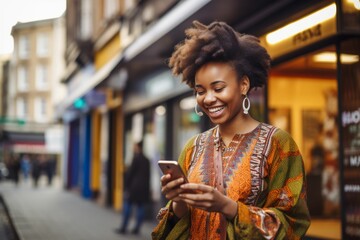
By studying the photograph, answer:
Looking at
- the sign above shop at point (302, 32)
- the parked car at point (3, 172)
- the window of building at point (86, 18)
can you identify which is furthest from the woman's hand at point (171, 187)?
the parked car at point (3, 172)

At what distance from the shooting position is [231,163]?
A: 2525 mm

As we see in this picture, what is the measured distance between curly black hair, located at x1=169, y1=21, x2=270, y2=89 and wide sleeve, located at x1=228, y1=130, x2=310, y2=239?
1.02 feet

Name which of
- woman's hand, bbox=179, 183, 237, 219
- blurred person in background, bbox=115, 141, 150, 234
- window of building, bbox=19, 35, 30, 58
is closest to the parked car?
window of building, bbox=19, 35, 30, 58

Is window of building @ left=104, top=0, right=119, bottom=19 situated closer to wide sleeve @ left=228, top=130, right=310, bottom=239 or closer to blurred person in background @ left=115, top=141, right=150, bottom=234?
blurred person in background @ left=115, top=141, right=150, bottom=234

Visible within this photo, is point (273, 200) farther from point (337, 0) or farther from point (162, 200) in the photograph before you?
point (162, 200)

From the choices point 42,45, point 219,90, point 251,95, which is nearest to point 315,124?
point 251,95

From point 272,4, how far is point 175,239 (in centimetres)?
567

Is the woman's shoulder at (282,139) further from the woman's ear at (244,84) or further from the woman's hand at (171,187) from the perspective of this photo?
the woman's hand at (171,187)

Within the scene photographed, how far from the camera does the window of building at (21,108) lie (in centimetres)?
6062

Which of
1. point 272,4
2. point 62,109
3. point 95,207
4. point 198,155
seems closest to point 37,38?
point 62,109

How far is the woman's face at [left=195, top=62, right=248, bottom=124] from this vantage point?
2.54 meters

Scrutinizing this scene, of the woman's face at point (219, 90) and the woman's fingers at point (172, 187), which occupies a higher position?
the woman's face at point (219, 90)

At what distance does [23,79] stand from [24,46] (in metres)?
3.44

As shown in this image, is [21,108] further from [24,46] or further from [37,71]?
[24,46]
